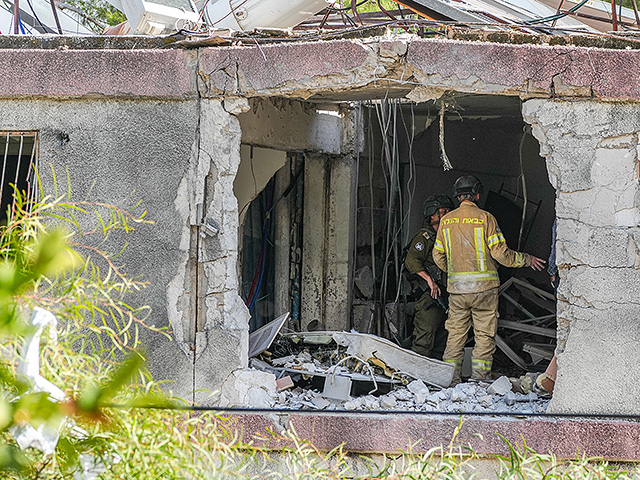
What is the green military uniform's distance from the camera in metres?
7.84

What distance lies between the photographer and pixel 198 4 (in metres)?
7.32

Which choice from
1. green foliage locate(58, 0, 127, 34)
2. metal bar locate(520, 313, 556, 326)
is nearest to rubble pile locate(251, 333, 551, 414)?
metal bar locate(520, 313, 556, 326)

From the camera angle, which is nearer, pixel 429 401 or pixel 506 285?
pixel 429 401

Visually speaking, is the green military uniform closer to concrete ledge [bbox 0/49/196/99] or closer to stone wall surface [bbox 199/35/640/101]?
stone wall surface [bbox 199/35/640/101]

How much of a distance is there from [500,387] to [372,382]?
3.36 ft

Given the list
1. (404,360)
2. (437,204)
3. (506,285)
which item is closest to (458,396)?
(404,360)

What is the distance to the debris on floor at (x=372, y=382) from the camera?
586 centimetres

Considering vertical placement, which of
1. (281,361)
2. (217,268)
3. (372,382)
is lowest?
(372,382)

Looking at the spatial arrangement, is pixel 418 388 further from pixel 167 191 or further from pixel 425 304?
pixel 167 191

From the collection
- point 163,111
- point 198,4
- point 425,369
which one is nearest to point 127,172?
point 163,111

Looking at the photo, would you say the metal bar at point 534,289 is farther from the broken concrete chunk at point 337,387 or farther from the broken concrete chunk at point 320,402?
the broken concrete chunk at point 320,402

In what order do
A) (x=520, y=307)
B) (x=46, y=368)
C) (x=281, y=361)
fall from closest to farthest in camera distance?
Answer: (x=46, y=368) → (x=281, y=361) → (x=520, y=307)

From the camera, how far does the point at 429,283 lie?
297 inches

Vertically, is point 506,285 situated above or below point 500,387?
above
